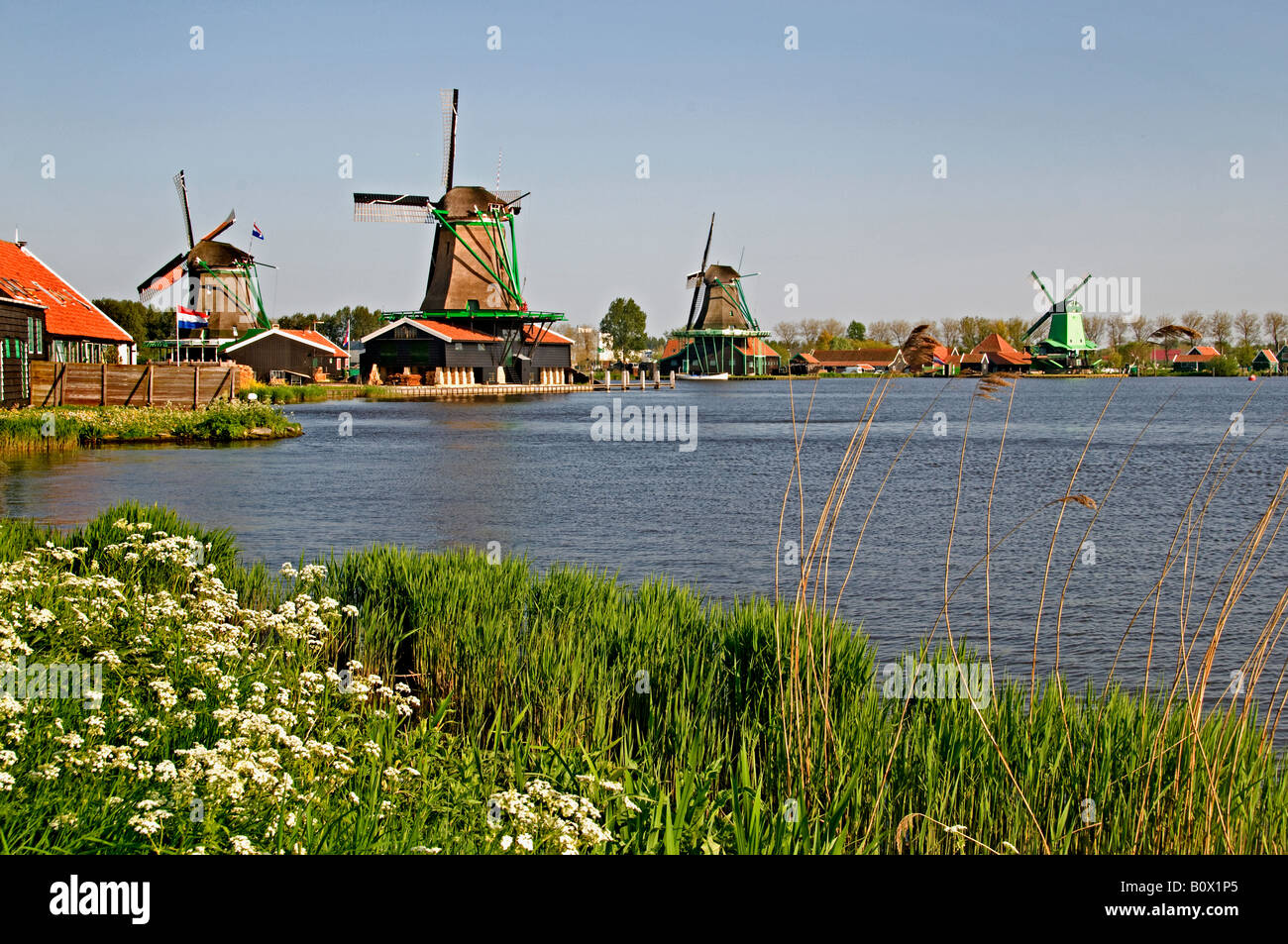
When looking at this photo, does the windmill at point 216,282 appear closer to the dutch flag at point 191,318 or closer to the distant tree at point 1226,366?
the dutch flag at point 191,318

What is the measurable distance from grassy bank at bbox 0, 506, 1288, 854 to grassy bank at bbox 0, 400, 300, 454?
21752 millimetres

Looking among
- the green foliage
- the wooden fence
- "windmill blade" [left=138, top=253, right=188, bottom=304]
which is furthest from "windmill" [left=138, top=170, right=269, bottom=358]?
the green foliage

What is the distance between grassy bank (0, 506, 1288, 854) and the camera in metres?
3.63

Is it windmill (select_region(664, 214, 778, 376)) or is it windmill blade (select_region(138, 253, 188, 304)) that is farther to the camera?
windmill (select_region(664, 214, 778, 376))

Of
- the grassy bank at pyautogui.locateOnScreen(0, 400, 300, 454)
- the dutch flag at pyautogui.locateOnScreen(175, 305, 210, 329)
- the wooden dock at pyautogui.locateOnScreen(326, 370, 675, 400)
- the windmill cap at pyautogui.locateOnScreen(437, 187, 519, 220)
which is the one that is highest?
the windmill cap at pyautogui.locateOnScreen(437, 187, 519, 220)

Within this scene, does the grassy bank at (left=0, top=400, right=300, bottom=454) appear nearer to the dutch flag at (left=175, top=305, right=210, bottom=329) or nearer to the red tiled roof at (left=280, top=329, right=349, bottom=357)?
the dutch flag at (left=175, top=305, right=210, bottom=329)

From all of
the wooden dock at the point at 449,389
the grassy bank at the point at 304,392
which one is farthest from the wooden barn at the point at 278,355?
the grassy bank at the point at 304,392

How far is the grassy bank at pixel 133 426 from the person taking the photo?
86.9ft

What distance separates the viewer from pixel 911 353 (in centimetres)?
419

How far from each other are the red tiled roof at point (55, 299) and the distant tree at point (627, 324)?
82763 mm

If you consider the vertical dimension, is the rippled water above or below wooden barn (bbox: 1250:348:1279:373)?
below

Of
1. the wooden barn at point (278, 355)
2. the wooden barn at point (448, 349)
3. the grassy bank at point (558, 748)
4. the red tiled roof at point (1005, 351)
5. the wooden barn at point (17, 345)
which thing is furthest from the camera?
the wooden barn at point (448, 349)

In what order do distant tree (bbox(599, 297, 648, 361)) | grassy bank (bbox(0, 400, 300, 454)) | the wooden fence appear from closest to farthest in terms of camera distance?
grassy bank (bbox(0, 400, 300, 454)), the wooden fence, distant tree (bbox(599, 297, 648, 361))
